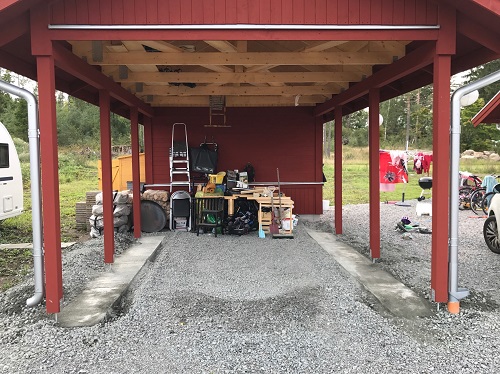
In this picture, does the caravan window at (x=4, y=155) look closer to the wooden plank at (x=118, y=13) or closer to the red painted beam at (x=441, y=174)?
the wooden plank at (x=118, y=13)

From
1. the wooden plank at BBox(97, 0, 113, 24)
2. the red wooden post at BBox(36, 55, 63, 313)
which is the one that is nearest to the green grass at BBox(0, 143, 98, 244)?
the red wooden post at BBox(36, 55, 63, 313)

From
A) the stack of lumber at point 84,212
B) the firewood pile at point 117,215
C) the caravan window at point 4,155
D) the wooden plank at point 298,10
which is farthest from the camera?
the stack of lumber at point 84,212

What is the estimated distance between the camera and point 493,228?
788 cm

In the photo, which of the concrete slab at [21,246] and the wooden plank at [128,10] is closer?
the wooden plank at [128,10]

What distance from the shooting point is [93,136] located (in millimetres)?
36250

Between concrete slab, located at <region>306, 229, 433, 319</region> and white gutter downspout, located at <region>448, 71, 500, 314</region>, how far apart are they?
0.93 feet

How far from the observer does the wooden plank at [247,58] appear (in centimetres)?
568

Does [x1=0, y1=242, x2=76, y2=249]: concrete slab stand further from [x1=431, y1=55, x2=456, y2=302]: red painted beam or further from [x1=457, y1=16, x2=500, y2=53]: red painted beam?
[x1=457, y1=16, x2=500, y2=53]: red painted beam

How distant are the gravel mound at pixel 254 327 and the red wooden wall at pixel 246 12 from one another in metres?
2.92

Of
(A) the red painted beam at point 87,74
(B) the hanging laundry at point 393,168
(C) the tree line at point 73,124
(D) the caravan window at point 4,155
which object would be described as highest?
(C) the tree line at point 73,124

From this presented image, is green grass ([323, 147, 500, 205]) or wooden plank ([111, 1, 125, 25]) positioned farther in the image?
green grass ([323, 147, 500, 205])

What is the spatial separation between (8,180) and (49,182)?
604cm

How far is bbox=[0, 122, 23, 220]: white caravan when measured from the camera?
9.24 meters

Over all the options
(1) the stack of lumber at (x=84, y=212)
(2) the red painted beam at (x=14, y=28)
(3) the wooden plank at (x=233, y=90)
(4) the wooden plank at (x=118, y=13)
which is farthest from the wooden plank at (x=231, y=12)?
(1) the stack of lumber at (x=84, y=212)
